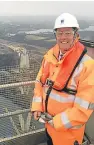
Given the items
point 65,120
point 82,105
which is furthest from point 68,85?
point 65,120

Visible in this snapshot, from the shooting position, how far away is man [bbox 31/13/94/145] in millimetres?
2680

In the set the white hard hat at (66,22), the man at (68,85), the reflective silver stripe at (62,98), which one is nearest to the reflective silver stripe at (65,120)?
the man at (68,85)

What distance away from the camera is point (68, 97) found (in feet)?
9.24

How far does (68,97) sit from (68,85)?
0.43 feet

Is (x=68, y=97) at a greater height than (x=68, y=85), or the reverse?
(x=68, y=85)

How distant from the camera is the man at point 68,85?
2.68 metres

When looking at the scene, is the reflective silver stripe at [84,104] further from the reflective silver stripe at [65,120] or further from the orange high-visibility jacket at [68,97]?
the reflective silver stripe at [65,120]

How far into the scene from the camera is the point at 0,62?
48812mm

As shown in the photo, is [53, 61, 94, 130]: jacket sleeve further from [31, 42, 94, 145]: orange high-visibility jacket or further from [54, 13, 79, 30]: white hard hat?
[54, 13, 79, 30]: white hard hat

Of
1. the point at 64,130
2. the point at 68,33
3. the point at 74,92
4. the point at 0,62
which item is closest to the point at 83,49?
the point at 68,33

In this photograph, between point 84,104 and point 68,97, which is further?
point 68,97

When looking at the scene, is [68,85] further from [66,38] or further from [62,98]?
[66,38]

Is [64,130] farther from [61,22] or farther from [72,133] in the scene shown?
[61,22]

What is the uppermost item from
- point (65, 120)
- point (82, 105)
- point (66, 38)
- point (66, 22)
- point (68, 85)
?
point (66, 22)
